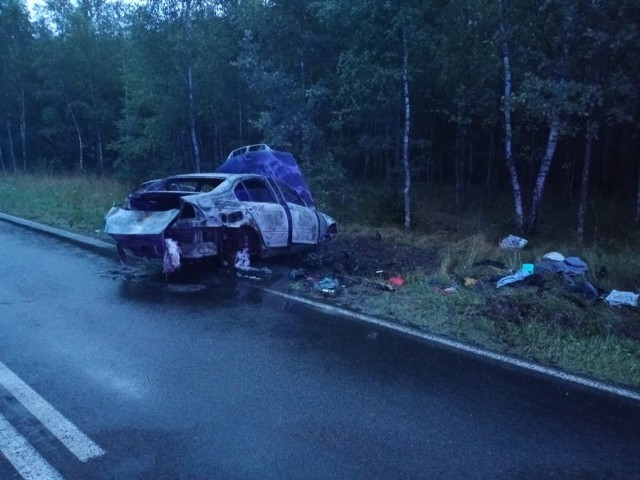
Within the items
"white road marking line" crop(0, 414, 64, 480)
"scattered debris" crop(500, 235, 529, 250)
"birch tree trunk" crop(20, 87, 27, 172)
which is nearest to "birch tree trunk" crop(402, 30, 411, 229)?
"scattered debris" crop(500, 235, 529, 250)

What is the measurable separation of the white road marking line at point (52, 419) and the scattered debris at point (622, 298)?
5971 millimetres

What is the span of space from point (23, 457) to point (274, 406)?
1.61 m

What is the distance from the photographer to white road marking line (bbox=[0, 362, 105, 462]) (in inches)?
124

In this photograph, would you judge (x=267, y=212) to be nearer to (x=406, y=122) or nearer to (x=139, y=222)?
(x=139, y=222)

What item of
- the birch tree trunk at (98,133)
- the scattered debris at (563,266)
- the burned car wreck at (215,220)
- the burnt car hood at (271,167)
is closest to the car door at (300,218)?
the burned car wreck at (215,220)

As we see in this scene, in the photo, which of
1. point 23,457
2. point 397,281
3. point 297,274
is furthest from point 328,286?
point 23,457

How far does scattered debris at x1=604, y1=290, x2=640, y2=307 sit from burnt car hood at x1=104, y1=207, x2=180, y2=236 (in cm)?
577

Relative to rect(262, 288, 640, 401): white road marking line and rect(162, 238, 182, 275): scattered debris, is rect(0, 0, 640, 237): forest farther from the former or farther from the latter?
rect(162, 238, 182, 275): scattered debris

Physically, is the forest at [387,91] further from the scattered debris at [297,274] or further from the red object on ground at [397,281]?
the scattered debris at [297,274]

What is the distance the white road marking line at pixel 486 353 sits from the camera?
4.18 metres

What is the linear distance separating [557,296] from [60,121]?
32.1 m

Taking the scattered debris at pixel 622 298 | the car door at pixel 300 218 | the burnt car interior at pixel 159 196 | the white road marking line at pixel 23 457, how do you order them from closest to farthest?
the white road marking line at pixel 23 457
the scattered debris at pixel 622 298
the burnt car interior at pixel 159 196
the car door at pixel 300 218

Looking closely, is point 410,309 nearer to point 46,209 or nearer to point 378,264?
point 378,264

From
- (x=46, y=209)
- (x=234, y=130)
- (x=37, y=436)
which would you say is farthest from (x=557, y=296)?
(x=234, y=130)
